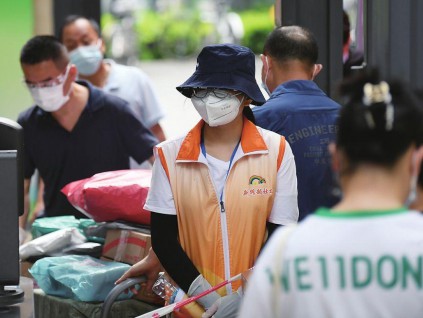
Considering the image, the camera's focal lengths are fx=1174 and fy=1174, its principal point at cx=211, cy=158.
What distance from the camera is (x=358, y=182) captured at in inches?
102

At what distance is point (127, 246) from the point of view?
16.8ft

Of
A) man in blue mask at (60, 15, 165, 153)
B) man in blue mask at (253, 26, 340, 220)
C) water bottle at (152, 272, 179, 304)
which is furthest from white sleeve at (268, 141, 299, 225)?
man in blue mask at (60, 15, 165, 153)

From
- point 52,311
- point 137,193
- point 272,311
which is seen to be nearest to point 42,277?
point 52,311

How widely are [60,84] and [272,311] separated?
13.6ft

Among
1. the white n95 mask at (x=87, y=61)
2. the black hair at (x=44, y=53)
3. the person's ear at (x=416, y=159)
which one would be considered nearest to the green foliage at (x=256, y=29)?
the white n95 mask at (x=87, y=61)

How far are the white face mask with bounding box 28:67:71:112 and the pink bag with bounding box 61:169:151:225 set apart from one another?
1246 millimetres

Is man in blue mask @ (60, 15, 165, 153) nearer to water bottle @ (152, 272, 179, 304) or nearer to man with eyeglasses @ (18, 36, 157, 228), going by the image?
man with eyeglasses @ (18, 36, 157, 228)

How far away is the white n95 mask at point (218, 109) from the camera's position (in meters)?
4.25

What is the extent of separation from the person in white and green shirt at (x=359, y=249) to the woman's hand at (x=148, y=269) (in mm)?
1932

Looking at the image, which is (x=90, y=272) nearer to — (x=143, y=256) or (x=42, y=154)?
(x=143, y=256)

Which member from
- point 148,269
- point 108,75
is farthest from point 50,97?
point 148,269

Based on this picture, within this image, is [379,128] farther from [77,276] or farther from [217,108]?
[77,276]

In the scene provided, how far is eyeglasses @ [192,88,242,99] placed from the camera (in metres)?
4.31

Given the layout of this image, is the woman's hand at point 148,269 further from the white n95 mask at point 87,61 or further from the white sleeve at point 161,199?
the white n95 mask at point 87,61
